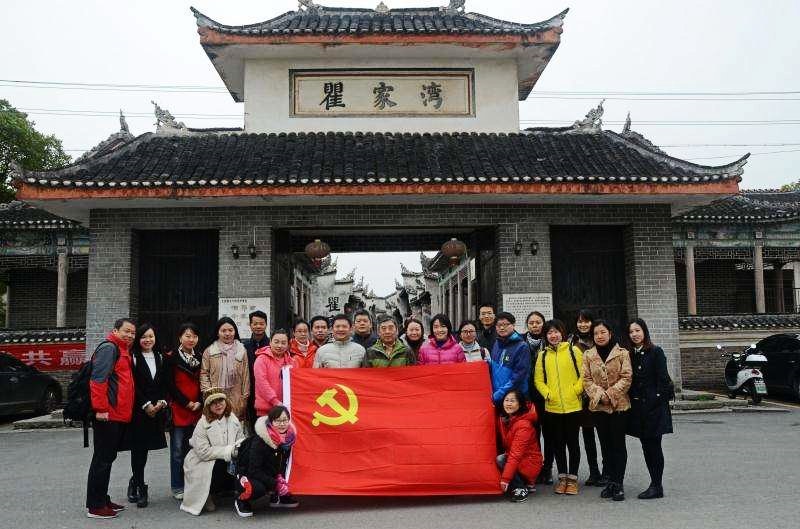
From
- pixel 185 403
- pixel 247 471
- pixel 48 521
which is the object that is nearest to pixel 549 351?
pixel 247 471

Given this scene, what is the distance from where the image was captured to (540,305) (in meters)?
11.2

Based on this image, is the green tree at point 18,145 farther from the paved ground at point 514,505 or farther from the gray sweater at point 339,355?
the gray sweater at point 339,355

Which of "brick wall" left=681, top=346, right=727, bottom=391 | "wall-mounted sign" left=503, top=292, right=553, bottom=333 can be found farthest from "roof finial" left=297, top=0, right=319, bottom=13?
"brick wall" left=681, top=346, right=727, bottom=391

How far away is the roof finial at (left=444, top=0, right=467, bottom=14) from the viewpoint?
1409cm

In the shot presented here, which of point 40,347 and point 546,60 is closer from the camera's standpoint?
point 546,60

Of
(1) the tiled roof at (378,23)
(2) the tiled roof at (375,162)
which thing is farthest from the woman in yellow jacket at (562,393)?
(1) the tiled roof at (378,23)

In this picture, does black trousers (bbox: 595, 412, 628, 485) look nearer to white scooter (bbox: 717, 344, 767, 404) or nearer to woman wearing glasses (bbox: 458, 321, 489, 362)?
woman wearing glasses (bbox: 458, 321, 489, 362)

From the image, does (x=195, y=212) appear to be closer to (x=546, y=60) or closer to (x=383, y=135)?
(x=383, y=135)

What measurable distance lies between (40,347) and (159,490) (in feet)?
31.8

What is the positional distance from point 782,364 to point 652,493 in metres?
9.10

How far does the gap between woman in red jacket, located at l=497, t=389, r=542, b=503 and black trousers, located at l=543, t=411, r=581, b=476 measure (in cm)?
21

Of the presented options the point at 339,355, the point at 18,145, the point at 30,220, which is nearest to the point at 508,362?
the point at 339,355

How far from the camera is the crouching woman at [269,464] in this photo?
202 inches

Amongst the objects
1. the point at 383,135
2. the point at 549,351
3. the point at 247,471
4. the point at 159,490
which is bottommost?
the point at 159,490
